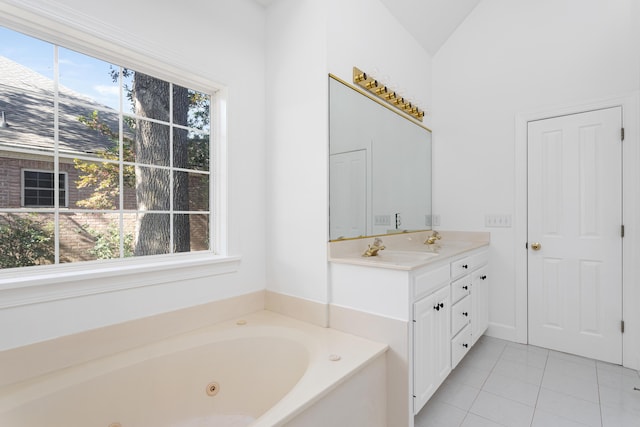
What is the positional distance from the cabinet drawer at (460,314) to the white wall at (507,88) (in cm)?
80

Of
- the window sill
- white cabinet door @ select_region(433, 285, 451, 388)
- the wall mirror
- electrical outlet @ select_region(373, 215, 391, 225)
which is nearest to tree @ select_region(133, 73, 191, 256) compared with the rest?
the window sill

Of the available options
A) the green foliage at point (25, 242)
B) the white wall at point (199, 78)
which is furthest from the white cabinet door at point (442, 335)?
the green foliage at point (25, 242)

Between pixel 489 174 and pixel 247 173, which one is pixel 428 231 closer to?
pixel 489 174

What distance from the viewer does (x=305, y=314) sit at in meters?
2.05

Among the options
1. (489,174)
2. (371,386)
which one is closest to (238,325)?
(371,386)

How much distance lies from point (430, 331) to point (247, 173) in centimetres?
152

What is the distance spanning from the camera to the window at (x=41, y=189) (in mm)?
1413

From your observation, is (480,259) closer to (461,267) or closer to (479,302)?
(479,302)

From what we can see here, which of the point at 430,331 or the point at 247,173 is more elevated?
the point at 247,173

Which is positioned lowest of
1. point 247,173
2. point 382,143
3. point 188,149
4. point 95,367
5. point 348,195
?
point 95,367

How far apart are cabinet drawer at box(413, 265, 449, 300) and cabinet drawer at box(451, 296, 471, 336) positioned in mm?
286

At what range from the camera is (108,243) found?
1668 mm

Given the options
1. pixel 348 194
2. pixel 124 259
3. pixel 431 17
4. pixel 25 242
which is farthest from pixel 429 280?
pixel 431 17

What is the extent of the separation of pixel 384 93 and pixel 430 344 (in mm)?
1822
